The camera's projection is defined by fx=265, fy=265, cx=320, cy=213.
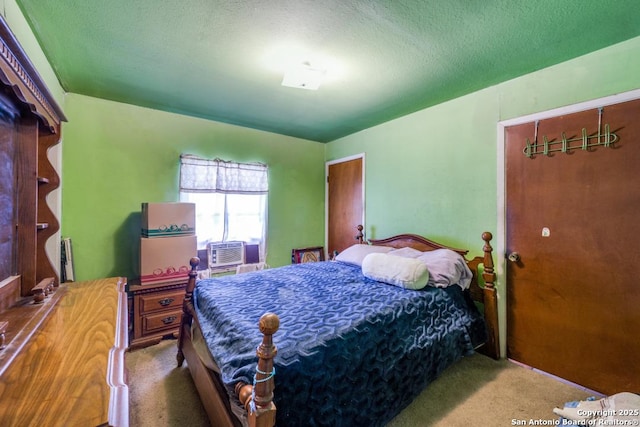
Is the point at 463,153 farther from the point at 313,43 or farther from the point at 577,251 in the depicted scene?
the point at 313,43

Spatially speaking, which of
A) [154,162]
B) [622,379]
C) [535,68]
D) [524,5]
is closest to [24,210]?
[154,162]

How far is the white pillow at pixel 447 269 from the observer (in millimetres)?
2145

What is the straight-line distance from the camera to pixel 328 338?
1327 mm

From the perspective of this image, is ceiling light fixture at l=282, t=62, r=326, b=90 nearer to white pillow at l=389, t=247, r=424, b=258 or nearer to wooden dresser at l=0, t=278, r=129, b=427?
white pillow at l=389, t=247, r=424, b=258

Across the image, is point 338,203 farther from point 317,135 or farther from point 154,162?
point 154,162

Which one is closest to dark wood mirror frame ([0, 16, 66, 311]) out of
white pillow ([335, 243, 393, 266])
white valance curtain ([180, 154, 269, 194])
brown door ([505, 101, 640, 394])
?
white valance curtain ([180, 154, 269, 194])

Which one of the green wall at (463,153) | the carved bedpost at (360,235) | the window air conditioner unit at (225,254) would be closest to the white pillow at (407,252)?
the green wall at (463,153)

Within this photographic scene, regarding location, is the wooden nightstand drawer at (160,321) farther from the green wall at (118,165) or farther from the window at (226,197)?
the window at (226,197)

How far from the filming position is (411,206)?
3.00 meters

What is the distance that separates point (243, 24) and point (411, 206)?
2317 mm

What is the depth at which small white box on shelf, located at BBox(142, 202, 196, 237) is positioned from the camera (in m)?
2.55

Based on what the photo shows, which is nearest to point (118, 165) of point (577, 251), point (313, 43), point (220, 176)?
point (220, 176)

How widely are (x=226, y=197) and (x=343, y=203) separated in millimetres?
1626

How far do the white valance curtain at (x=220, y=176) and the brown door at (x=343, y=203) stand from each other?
3.46 feet
